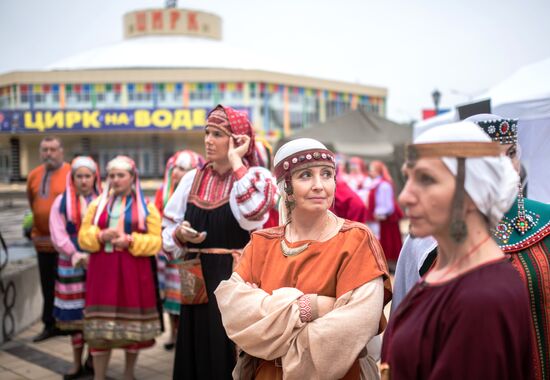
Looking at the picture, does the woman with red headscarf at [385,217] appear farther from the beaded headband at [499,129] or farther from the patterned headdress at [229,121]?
the beaded headband at [499,129]

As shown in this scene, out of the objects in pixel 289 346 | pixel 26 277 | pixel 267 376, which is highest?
pixel 289 346

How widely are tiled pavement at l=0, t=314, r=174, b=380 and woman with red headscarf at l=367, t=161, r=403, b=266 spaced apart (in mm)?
4867

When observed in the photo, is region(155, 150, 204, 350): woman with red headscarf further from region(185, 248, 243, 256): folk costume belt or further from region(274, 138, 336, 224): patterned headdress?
region(274, 138, 336, 224): patterned headdress

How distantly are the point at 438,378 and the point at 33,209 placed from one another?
18.8 ft

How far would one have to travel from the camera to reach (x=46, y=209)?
6.23 meters

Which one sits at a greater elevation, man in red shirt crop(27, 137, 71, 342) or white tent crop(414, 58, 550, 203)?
white tent crop(414, 58, 550, 203)

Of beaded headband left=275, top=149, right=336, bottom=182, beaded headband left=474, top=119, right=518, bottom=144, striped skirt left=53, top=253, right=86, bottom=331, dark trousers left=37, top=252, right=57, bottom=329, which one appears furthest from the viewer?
dark trousers left=37, top=252, right=57, bottom=329

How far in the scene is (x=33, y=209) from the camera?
6.33 m

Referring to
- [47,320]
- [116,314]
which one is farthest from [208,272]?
[47,320]

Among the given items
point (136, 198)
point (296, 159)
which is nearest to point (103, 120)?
point (136, 198)

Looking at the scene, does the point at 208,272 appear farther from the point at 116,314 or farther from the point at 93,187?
the point at 93,187

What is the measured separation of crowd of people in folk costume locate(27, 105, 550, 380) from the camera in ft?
5.25

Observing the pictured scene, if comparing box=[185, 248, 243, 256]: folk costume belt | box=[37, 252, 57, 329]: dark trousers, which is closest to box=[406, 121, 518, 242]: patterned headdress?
box=[185, 248, 243, 256]: folk costume belt

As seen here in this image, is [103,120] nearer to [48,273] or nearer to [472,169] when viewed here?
[48,273]
